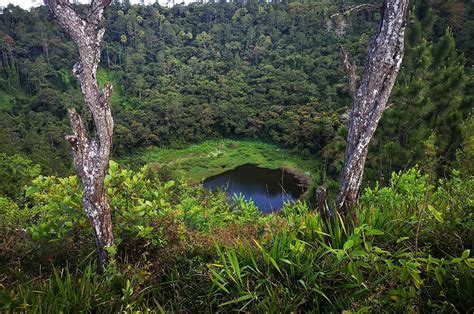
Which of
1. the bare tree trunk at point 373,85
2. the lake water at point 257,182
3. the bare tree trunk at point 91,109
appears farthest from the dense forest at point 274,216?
the lake water at point 257,182

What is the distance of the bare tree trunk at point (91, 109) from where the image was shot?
236 centimetres

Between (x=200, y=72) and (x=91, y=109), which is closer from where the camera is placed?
(x=91, y=109)

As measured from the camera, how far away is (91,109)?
2.44 m

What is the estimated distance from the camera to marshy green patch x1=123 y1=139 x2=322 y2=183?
30953 millimetres

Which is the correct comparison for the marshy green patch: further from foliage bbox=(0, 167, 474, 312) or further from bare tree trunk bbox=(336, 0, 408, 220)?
bare tree trunk bbox=(336, 0, 408, 220)

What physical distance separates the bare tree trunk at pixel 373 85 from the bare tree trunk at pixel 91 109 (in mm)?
1851

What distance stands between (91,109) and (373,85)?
82.5 inches

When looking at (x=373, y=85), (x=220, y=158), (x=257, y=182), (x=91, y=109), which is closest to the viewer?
(x=91, y=109)

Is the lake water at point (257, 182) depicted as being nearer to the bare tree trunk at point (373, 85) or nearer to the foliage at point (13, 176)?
the foliage at point (13, 176)

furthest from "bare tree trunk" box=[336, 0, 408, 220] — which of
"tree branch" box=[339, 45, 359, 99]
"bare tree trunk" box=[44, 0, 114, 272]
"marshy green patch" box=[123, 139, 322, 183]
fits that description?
"marshy green patch" box=[123, 139, 322, 183]

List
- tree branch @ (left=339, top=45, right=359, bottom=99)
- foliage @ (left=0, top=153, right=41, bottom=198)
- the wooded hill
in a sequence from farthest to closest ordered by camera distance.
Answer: the wooded hill → foliage @ (left=0, top=153, right=41, bottom=198) → tree branch @ (left=339, top=45, right=359, bottom=99)

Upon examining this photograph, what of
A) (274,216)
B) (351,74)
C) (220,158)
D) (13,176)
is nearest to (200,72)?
(220,158)

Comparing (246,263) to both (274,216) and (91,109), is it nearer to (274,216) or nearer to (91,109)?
(274,216)

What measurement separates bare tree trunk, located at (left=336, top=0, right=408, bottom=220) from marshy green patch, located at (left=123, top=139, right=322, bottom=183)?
26189 mm
